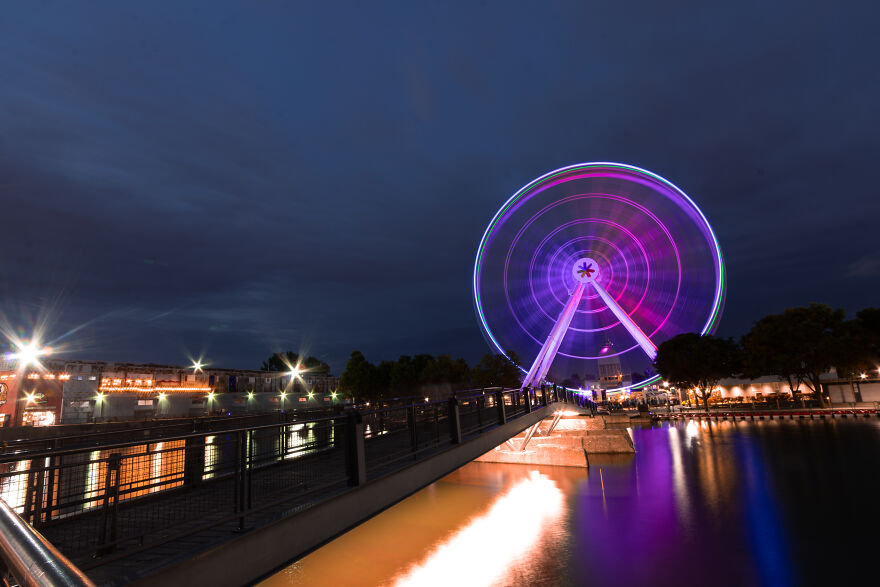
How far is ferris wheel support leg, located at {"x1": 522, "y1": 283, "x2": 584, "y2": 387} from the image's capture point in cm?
3644

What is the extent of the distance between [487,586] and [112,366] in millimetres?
55915

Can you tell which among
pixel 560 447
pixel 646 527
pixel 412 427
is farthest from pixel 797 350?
pixel 412 427

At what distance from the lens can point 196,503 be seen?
6164 millimetres

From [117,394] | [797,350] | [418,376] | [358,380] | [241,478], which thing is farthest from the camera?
[418,376]

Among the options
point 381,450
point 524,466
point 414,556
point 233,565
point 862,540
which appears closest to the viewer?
point 233,565

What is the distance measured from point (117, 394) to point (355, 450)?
55.8m

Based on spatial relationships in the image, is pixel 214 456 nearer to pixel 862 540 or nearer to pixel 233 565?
pixel 233 565

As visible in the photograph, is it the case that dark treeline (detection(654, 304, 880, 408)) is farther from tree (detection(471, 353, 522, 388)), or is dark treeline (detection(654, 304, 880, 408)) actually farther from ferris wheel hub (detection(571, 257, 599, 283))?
ferris wheel hub (detection(571, 257, 599, 283))

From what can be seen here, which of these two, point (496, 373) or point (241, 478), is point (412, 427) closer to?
point (241, 478)

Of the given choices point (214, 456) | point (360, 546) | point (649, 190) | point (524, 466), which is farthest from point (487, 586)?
point (649, 190)

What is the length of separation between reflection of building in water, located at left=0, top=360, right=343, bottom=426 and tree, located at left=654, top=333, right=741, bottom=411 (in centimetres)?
4798

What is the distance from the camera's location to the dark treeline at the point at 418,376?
7000cm

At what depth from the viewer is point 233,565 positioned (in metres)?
4.55

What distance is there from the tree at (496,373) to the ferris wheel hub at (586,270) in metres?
29.6
